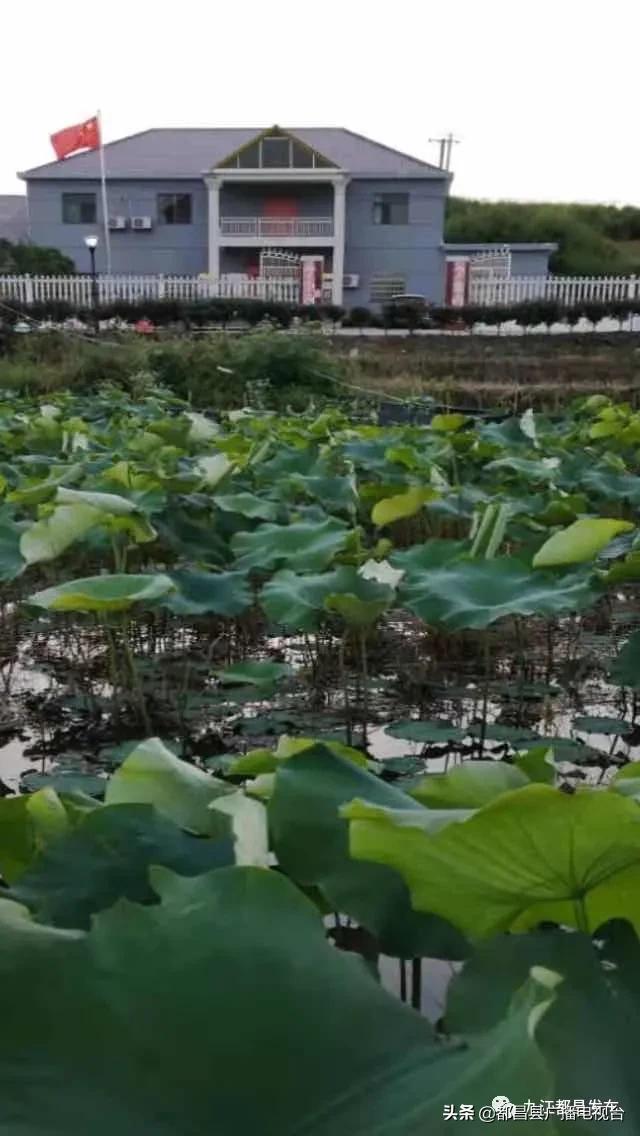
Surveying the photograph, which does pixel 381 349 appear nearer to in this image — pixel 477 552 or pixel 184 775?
pixel 477 552

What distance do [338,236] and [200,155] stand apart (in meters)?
3.29

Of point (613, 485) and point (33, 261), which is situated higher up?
point (33, 261)

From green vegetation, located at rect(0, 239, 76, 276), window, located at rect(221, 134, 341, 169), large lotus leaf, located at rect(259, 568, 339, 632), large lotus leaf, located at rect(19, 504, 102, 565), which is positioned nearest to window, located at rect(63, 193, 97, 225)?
green vegetation, located at rect(0, 239, 76, 276)

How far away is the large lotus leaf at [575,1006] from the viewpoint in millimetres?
480

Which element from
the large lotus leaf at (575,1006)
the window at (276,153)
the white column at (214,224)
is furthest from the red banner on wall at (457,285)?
the large lotus leaf at (575,1006)

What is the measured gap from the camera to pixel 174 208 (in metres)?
19.2

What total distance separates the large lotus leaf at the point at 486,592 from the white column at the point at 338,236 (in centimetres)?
1718

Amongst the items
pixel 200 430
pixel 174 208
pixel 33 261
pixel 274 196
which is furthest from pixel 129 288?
pixel 200 430

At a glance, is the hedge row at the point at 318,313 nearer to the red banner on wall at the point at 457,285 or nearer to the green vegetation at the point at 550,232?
the red banner on wall at the point at 457,285

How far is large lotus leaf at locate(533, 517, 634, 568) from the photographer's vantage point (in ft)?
5.64

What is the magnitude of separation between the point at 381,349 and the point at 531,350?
1.71 metres

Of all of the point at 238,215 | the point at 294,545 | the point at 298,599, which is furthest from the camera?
the point at 238,215

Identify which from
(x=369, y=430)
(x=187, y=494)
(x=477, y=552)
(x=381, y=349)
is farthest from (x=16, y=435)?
(x=381, y=349)

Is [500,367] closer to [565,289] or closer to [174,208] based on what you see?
[565,289]
